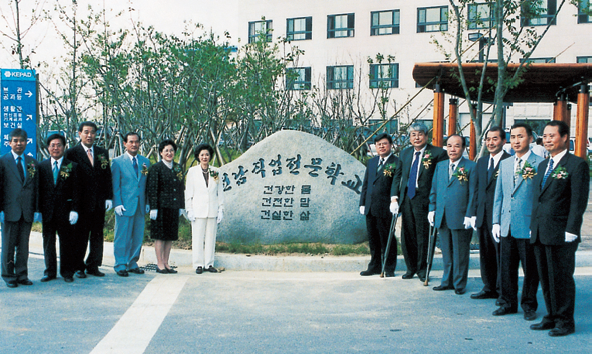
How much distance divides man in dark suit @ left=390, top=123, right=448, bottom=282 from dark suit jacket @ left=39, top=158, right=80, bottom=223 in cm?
369

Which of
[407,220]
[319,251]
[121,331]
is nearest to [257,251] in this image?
[319,251]

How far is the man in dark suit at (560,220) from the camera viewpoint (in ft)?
15.0

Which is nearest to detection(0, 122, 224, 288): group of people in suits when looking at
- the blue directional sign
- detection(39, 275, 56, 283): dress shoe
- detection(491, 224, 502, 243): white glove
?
detection(39, 275, 56, 283): dress shoe

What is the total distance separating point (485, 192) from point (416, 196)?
1.05 meters

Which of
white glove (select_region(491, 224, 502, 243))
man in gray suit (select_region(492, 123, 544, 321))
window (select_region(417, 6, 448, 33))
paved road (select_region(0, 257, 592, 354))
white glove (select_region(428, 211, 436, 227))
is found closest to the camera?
paved road (select_region(0, 257, 592, 354))

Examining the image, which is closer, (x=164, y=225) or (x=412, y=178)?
(x=412, y=178)

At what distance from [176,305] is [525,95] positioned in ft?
31.9

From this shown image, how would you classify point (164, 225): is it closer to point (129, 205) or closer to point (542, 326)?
point (129, 205)

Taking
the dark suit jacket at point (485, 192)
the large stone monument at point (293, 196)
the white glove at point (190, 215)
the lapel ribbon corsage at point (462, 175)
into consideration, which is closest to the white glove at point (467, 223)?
the dark suit jacket at point (485, 192)

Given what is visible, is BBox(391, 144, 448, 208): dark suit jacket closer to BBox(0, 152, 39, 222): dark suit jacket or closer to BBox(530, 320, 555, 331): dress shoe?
BBox(530, 320, 555, 331): dress shoe

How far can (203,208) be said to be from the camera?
7.11 meters

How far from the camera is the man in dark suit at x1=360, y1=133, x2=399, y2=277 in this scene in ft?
22.8

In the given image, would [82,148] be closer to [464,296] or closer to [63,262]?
[63,262]

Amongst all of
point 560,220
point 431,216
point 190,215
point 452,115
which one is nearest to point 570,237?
point 560,220
